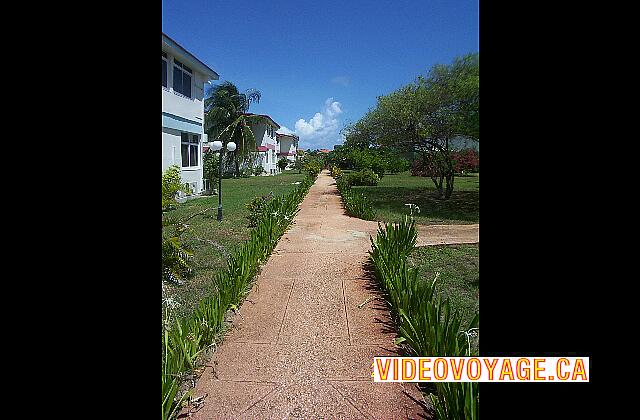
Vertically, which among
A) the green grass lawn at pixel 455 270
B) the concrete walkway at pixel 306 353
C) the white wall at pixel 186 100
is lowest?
the concrete walkway at pixel 306 353

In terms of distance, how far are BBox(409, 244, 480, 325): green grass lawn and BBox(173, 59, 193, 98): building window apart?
9876 mm

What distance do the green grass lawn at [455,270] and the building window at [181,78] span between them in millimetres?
9876

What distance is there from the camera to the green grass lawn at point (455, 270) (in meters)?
4.62

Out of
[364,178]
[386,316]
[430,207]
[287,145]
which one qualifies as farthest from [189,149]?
[287,145]

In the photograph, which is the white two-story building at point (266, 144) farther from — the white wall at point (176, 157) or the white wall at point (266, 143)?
the white wall at point (176, 157)

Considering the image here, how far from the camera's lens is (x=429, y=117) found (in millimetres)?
14258

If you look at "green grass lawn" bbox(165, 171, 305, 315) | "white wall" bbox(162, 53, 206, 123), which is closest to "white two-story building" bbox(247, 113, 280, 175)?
"white wall" bbox(162, 53, 206, 123)

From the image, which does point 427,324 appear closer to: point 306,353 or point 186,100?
point 306,353

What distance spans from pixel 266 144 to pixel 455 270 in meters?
34.5

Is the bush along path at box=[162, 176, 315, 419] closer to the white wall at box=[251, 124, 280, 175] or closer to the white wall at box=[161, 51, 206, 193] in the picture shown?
the white wall at box=[161, 51, 206, 193]

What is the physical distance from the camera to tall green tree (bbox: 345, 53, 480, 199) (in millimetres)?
12750

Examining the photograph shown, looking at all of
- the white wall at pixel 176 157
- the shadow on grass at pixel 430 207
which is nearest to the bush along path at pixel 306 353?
the shadow on grass at pixel 430 207

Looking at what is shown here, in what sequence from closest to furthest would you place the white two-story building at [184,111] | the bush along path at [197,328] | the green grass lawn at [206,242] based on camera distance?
the bush along path at [197,328]
the green grass lawn at [206,242]
the white two-story building at [184,111]
